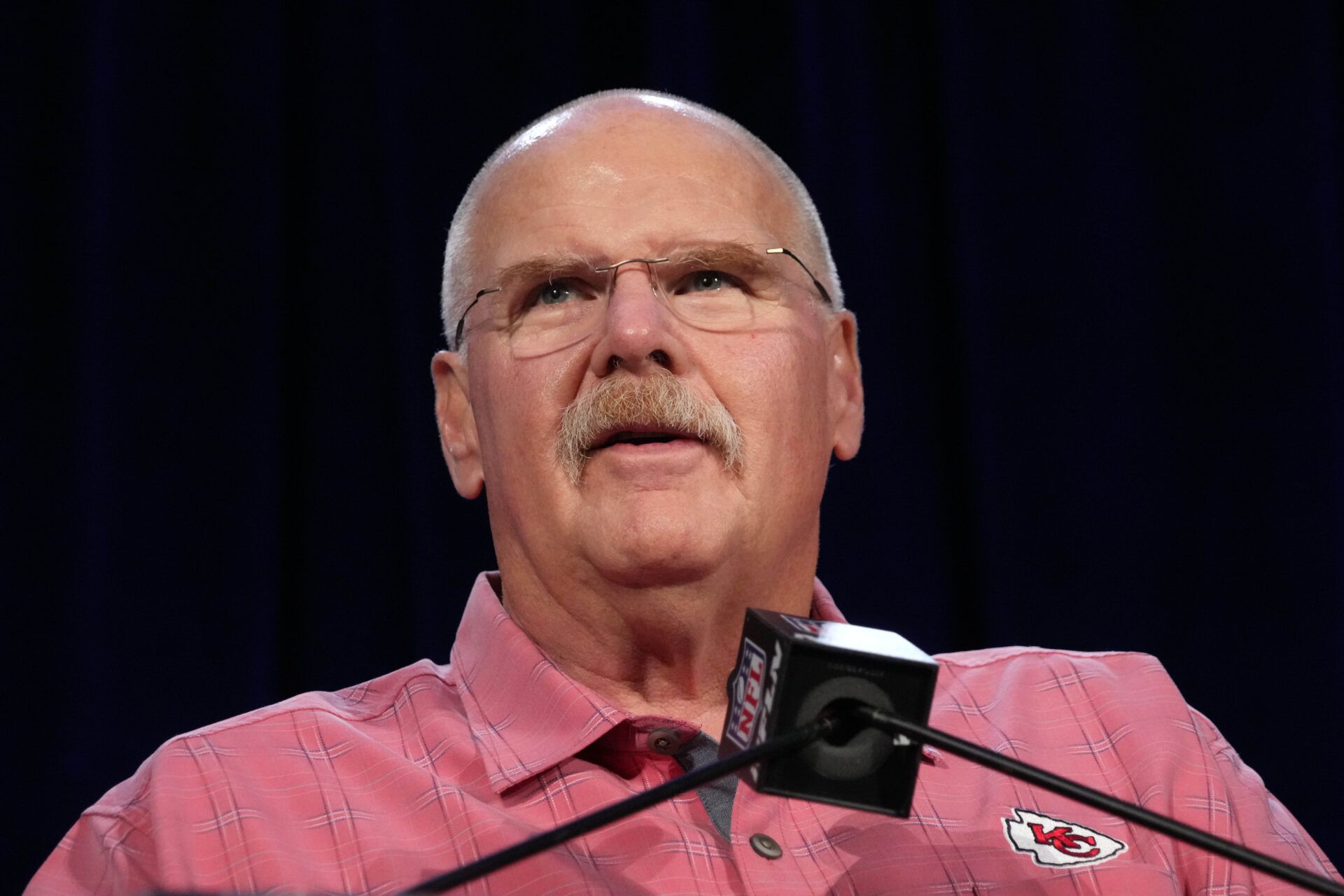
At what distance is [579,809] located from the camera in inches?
56.2

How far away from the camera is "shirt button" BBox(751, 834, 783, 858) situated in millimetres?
1346

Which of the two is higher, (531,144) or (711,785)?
(531,144)

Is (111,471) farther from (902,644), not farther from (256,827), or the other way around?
(902,644)

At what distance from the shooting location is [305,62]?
7.76 ft

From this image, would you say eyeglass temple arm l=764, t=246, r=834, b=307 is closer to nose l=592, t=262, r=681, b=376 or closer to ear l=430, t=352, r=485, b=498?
nose l=592, t=262, r=681, b=376

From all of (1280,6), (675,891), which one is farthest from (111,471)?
(1280,6)

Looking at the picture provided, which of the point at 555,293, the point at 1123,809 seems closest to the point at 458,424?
the point at 555,293

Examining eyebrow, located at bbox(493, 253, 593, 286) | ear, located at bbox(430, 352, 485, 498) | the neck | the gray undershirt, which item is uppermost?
eyebrow, located at bbox(493, 253, 593, 286)

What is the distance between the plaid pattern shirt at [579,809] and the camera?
1338mm

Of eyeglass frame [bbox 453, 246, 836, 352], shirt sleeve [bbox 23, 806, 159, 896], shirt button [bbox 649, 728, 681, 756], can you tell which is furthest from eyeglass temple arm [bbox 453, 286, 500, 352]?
shirt sleeve [bbox 23, 806, 159, 896]

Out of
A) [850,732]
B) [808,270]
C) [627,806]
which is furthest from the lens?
[808,270]

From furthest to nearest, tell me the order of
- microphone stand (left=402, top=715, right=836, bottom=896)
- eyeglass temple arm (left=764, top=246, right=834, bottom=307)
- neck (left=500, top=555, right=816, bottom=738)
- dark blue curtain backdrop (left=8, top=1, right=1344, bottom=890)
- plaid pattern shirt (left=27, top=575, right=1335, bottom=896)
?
dark blue curtain backdrop (left=8, top=1, right=1344, bottom=890) < eyeglass temple arm (left=764, top=246, right=834, bottom=307) < neck (left=500, top=555, right=816, bottom=738) < plaid pattern shirt (left=27, top=575, right=1335, bottom=896) < microphone stand (left=402, top=715, right=836, bottom=896)

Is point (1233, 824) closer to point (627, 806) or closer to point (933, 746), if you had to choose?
point (933, 746)

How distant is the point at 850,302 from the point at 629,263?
0.87 metres
